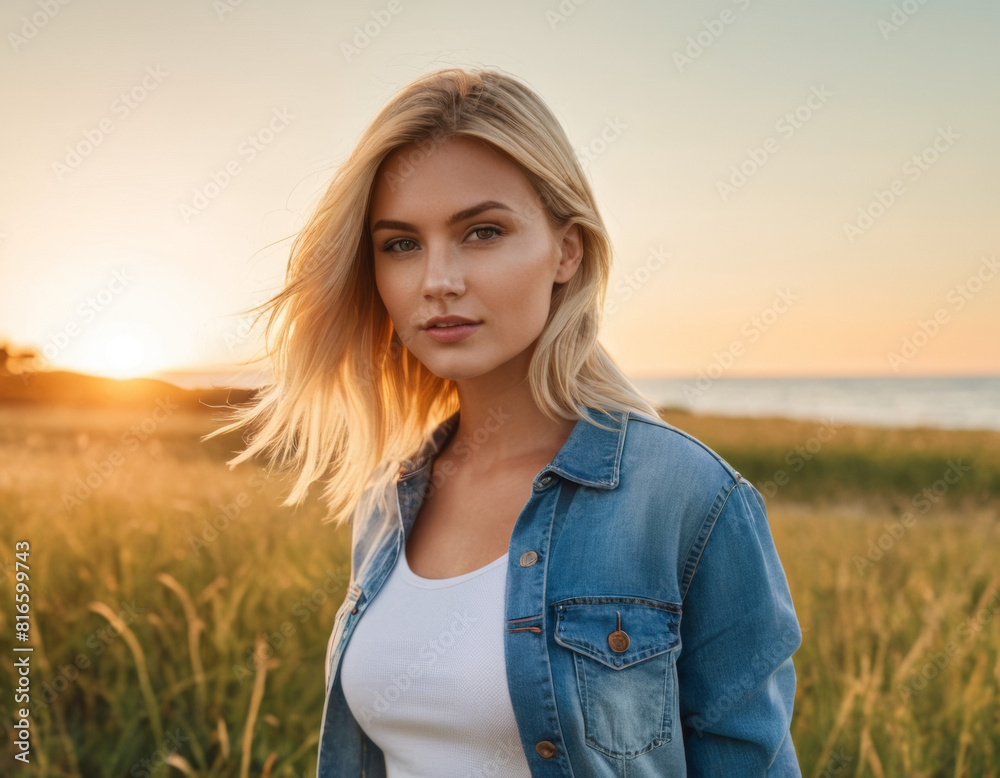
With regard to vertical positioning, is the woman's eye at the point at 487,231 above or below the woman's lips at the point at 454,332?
above

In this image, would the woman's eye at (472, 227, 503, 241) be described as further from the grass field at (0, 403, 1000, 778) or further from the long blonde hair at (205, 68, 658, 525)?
the grass field at (0, 403, 1000, 778)

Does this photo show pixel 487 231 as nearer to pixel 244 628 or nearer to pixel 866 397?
pixel 244 628

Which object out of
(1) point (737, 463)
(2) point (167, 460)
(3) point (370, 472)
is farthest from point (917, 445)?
(3) point (370, 472)

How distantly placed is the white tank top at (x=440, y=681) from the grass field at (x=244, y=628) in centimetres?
98

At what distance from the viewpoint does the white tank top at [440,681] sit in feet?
5.15

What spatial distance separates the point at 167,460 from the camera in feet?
20.3

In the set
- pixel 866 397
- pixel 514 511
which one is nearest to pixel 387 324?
pixel 514 511

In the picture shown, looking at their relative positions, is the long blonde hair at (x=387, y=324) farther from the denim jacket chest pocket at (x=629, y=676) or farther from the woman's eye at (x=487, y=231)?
the denim jacket chest pocket at (x=629, y=676)

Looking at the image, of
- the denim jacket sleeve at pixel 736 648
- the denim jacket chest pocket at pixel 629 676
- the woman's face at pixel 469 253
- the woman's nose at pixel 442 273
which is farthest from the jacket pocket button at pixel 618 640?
the woman's nose at pixel 442 273

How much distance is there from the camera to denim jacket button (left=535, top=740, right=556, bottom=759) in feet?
4.89

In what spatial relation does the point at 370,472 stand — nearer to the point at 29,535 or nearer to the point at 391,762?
the point at 391,762

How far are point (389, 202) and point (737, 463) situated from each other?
1357 cm

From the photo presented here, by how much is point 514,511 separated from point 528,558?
20 centimetres

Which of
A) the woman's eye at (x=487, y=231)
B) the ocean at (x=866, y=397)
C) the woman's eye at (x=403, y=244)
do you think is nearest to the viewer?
the woman's eye at (x=487, y=231)
